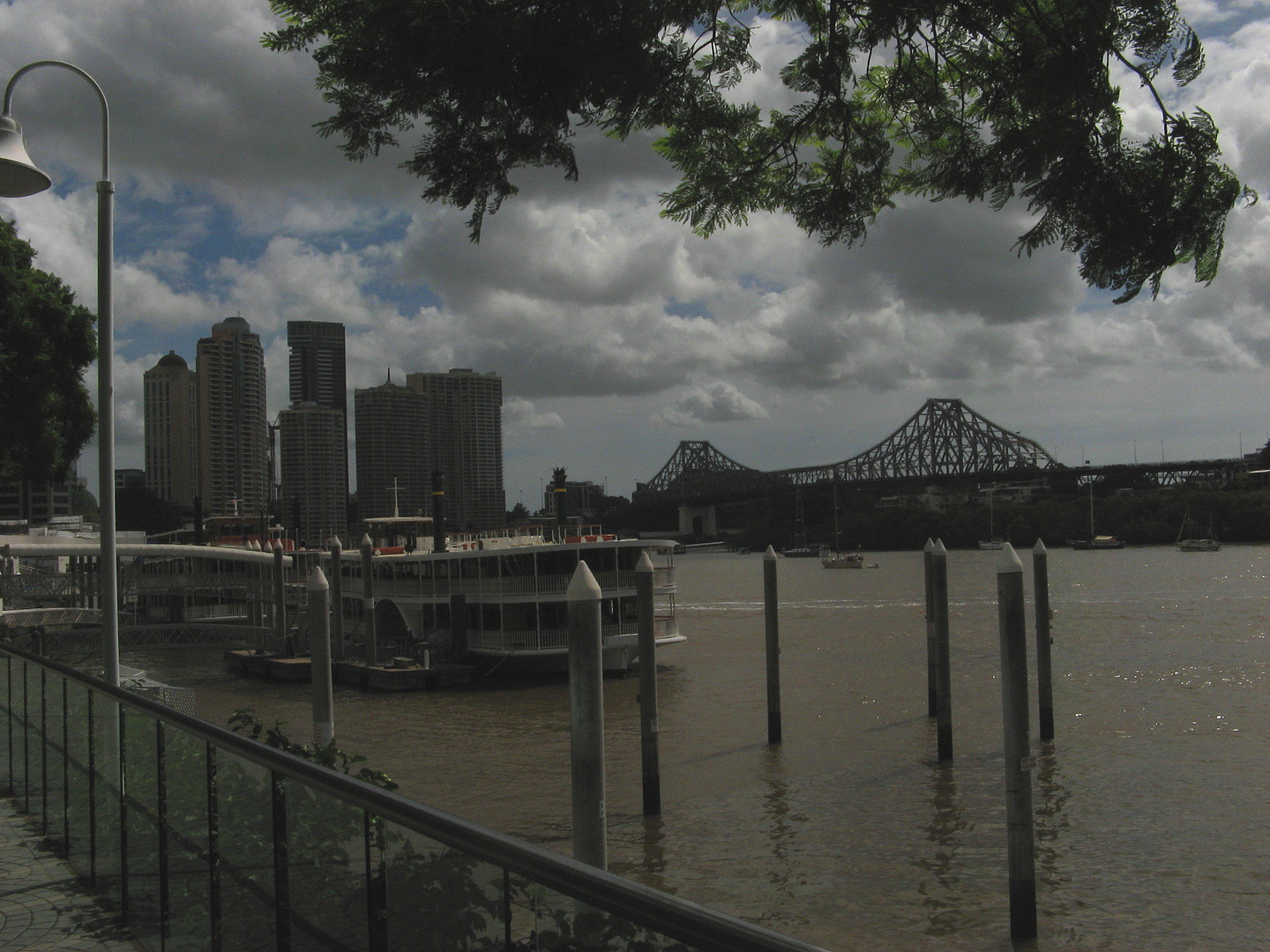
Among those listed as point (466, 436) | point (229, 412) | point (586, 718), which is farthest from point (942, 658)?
point (466, 436)

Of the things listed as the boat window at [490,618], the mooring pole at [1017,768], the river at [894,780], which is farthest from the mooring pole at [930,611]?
the boat window at [490,618]

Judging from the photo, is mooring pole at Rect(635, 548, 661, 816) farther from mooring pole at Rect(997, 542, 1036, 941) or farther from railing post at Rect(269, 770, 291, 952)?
railing post at Rect(269, 770, 291, 952)

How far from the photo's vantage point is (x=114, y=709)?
5.85m

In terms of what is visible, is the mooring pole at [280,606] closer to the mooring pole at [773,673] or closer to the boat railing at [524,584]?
the boat railing at [524,584]

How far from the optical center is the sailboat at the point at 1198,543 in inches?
3925

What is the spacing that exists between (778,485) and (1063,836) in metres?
139

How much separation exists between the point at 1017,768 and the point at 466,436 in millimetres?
143274

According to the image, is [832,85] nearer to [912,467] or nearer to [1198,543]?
[1198,543]

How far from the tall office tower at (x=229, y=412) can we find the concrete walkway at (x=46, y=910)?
354ft

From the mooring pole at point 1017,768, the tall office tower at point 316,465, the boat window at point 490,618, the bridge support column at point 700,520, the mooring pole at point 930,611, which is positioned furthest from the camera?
the bridge support column at point 700,520

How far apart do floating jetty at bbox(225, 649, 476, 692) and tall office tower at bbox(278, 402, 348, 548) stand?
101692mm

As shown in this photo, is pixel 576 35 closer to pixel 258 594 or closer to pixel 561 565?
pixel 561 565

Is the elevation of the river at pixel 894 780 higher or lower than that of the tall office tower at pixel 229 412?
lower

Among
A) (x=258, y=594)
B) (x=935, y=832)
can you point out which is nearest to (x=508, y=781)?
(x=935, y=832)
